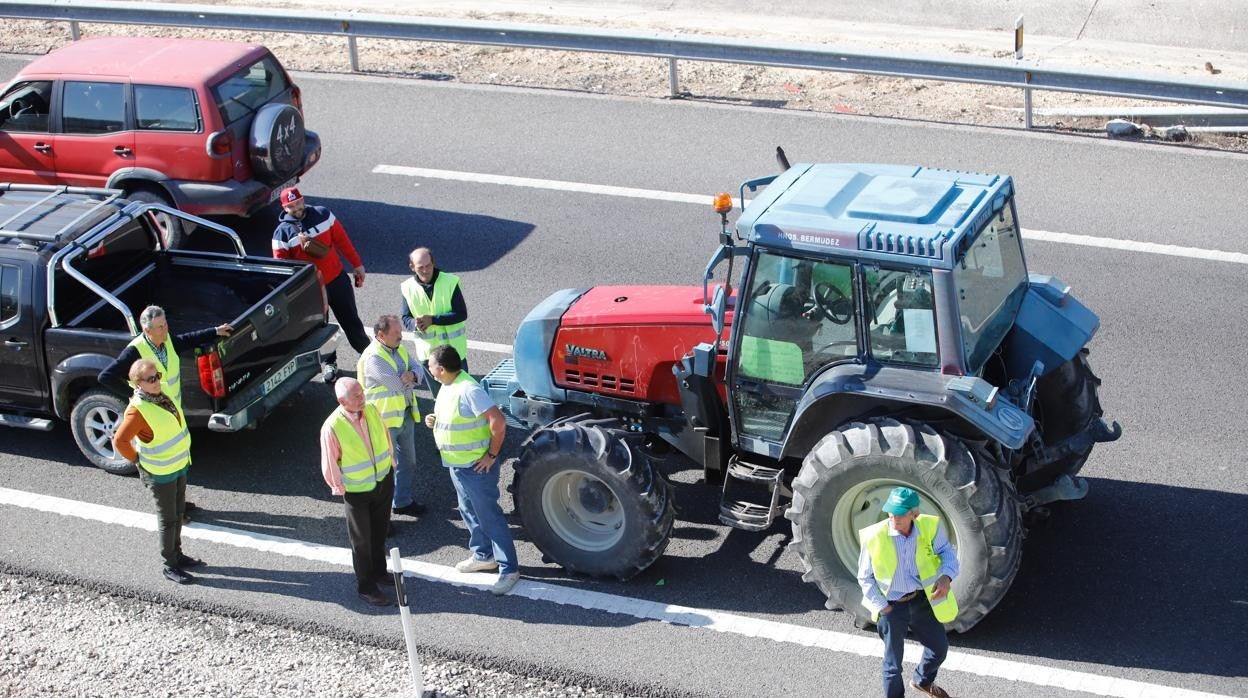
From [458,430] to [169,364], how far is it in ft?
7.53

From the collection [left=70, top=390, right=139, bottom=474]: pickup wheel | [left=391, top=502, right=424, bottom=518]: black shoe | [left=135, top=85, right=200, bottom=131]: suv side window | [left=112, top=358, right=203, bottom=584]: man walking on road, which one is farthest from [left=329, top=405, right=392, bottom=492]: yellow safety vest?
[left=135, top=85, right=200, bottom=131]: suv side window

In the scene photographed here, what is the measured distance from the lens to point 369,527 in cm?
870

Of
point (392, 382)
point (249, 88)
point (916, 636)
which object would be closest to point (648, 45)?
point (249, 88)

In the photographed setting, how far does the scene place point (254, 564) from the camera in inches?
366

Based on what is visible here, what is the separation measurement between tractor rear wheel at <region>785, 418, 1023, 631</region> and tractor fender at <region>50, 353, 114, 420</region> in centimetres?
500

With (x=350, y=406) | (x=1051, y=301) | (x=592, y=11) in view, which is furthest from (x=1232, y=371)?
(x=592, y=11)

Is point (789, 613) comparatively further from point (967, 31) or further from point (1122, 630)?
point (967, 31)

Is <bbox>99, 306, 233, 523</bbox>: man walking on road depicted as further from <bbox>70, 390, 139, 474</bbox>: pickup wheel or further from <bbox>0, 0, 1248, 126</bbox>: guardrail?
<bbox>0, 0, 1248, 126</bbox>: guardrail

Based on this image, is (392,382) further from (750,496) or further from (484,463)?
(750,496)

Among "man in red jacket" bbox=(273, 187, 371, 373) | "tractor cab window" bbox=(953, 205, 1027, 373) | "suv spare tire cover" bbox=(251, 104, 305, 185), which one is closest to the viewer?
"tractor cab window" bbox=(953, 205, 1027, 373)

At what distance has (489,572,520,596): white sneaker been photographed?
8758mm

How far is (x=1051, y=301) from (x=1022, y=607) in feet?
5.97

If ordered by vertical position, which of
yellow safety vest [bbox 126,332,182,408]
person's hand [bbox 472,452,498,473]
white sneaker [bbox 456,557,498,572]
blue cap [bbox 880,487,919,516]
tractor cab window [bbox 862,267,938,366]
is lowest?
white sneaker [bbox 456,557,498,572]

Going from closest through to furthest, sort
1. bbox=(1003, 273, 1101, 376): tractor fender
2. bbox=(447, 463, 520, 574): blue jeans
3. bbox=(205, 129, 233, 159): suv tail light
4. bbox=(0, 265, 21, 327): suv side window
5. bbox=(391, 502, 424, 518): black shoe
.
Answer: bbox=(1003, 273, 1101, 376): tractor fender, bbox=(447, 463, 520, 574): blue jeans, bbox=(391, 502, 424, 518): black shoe, bbox=(0, 265, 21, 327): suv side window, bbox=(205, 129, 233, 159): suv tail light
